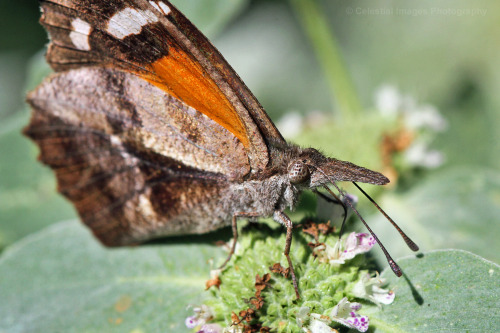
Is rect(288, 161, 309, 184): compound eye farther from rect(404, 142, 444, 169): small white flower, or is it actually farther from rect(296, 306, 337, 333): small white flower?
rect(404, 142, 444, 169): small white flower

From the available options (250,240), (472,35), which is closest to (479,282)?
(250,240)

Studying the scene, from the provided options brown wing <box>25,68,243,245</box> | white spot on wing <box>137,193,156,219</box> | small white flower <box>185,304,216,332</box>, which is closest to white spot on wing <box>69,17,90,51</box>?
brown wing <box>25,68,243,245</box>

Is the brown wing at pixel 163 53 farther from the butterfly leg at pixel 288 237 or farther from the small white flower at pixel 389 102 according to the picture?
the small white flower at pixel 389 102

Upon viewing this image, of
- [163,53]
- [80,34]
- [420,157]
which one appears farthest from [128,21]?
[420,157]

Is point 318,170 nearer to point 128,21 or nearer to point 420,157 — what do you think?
point 128,21

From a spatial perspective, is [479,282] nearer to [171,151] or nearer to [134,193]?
[171,151]

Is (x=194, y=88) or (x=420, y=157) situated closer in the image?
(x=194, y=88)

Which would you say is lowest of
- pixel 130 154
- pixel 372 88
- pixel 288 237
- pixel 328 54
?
pixel 288 237
